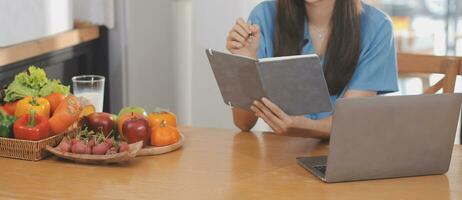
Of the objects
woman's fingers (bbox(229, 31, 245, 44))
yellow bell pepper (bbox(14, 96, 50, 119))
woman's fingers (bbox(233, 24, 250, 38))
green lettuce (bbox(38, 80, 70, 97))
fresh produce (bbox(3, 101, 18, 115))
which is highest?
woman's fingers (bbox(233, 24, 250, 38))

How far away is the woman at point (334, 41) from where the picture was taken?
2.23m

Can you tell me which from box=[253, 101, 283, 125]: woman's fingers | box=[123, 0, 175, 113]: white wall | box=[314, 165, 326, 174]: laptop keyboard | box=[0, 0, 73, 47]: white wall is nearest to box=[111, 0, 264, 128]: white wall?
box=[123, 0, 175, 113]: white wall

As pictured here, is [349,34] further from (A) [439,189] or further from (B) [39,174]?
(B) [39,174]

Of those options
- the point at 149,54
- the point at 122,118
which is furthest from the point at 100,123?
the point at 149,54

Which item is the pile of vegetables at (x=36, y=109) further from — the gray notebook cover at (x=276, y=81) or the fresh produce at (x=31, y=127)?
the gray notebook cover at (x=276, y=81)

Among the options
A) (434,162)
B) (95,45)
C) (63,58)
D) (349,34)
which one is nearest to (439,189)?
(434,162)

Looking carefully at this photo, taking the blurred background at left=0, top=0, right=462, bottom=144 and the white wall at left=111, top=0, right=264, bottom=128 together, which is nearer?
the blurred background at left=0, top=0, right=462, bottom=144

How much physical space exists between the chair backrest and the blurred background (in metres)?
0.97

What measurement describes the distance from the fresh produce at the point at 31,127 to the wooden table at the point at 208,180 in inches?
2.5

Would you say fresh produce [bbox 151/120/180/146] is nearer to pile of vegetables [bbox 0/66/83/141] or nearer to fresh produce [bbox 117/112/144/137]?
fresh produce [bbox 117/112/144/137]

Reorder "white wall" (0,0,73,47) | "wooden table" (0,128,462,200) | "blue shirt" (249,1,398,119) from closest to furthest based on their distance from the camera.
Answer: "wooden table" (0,128,462,200) → "blue shirt" (249,1,398,119) → "white wall" (0,0,73,47)

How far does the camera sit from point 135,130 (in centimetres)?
188

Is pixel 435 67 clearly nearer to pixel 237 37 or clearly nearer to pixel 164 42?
pixel 237 37

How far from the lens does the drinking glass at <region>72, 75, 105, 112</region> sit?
2.12 meters
